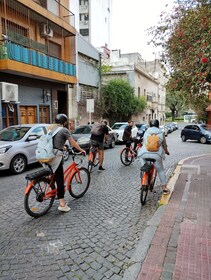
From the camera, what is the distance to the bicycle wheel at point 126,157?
9570 millimetres

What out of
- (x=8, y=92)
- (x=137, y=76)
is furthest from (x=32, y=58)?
(x=137, y=76)

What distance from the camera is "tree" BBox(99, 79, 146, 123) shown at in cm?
2548

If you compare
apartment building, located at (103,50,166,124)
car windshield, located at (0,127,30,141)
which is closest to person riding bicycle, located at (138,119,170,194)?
car windshield, located at (0,127,30,141)

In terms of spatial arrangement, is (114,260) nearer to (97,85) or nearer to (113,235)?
(113,235)

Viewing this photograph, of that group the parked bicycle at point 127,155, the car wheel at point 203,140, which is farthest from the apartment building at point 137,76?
the parked bicycle at point 127,155

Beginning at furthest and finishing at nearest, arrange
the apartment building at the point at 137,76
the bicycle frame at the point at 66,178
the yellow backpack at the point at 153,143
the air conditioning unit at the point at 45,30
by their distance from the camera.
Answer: the apartment building at the point at 137,76, the air conditioning unit at the point at 45,30, the yellow backpack at the point at 153,143, the bicycle frame at the point at 66,178

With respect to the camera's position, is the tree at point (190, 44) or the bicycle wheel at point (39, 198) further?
the tree at point (190, 44)

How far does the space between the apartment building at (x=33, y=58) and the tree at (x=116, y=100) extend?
6845mm

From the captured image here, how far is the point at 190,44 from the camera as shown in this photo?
8.51 m

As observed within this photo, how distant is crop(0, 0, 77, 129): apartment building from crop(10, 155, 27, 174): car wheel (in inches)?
206

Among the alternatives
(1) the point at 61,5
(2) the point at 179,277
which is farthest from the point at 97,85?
(2) the point at 179,277

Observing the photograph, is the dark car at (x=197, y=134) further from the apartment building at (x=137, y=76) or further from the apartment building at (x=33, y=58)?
the apartment building at (x=33, y=58)

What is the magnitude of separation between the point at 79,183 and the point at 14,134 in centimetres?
435

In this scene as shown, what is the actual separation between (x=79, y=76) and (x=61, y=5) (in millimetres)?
5489
